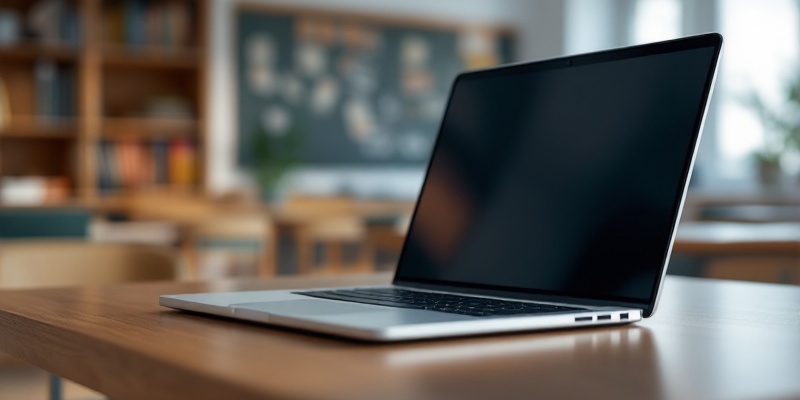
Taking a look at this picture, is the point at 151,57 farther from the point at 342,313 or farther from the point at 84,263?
the point at 342,313

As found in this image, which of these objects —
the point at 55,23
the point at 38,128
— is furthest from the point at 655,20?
the point at 38,128

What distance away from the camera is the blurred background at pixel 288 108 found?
5.43 metres

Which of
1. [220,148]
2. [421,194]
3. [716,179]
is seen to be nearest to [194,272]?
[220,148]

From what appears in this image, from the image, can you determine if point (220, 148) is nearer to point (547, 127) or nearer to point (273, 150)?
point (273, 150)

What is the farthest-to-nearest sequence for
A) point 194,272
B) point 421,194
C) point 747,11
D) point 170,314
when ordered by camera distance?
1. point 747,11
2. point 194,272
3. point 421,194
4. point 170,314

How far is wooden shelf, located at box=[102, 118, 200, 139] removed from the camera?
19.2ft

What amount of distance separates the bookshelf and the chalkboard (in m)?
0.63

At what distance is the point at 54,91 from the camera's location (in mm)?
5660

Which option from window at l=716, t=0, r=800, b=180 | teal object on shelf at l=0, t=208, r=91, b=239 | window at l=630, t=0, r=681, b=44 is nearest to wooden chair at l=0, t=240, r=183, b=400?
teal object on shelf at l=0, t=208, r=91, b=239

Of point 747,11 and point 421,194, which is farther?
point 747,11

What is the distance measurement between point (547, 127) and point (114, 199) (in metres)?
5.04

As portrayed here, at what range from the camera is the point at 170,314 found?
0.80m

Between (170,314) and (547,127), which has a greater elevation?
(547,127)

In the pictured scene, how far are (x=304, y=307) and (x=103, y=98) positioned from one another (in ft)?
18.1
